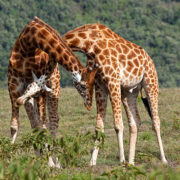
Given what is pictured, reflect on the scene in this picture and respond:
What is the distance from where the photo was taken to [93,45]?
8.26 meters

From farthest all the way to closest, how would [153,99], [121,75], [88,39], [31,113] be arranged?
1. [153,99]
2. [121,75]
3. [88,39]
4. [31,113]

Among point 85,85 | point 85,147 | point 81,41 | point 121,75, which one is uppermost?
point 81,41

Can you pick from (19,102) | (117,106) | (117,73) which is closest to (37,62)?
(19,102)

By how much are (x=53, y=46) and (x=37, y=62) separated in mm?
671

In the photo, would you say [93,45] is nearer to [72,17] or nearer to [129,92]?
[129,92]

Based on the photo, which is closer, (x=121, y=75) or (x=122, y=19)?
(x=121, y=75)

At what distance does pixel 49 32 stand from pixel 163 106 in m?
8.13

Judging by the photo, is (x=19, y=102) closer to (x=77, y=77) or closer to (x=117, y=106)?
(x=77, y=77)

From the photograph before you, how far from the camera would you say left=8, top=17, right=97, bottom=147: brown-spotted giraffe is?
22.8ft

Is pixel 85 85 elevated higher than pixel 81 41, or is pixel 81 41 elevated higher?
pixel 81 41

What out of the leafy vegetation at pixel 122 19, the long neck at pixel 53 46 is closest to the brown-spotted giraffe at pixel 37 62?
the long neck at pixel 53 46

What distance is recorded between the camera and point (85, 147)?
6.25 meters

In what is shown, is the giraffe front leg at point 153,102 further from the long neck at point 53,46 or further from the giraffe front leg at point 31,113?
the long neck at point 53,46

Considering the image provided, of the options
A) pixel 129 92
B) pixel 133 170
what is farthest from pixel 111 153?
pixel 133 170
